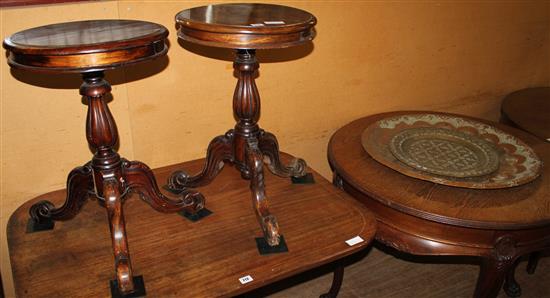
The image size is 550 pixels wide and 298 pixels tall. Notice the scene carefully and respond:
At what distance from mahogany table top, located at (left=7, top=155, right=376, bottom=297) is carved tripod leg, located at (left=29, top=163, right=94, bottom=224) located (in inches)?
1.6

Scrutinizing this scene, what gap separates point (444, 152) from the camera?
1.83 m

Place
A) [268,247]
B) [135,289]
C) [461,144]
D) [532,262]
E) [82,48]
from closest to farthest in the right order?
[82,48]
[135,289]
[268,247]
[461,144]
[532,262]

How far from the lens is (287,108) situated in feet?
6.75

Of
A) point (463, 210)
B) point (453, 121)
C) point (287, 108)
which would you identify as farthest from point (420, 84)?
point (463, 210)

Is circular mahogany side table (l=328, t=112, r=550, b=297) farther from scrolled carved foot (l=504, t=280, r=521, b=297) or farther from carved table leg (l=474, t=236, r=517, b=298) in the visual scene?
scrolled carved foot (l=504, t=280, r=521, b=297)

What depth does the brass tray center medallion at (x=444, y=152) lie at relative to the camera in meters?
1.68

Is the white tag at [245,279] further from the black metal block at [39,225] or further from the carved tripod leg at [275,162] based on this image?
the black metal block at [39,225]

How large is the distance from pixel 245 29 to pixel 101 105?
0.42m

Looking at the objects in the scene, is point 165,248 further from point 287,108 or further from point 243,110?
point 287,108

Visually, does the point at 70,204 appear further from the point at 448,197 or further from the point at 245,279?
the point at 448,197

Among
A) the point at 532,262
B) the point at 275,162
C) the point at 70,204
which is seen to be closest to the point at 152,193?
the point at 70,204

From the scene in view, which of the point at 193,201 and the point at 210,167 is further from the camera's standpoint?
the point at 210,167

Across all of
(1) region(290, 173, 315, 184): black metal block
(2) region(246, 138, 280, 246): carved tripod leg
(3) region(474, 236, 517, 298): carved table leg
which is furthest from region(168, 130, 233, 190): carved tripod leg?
(3) region(474, 236, 517, 298): carved table leg

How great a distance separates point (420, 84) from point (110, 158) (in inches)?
62.0
